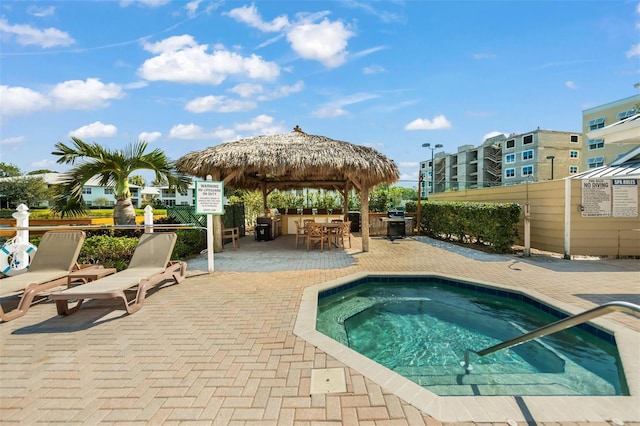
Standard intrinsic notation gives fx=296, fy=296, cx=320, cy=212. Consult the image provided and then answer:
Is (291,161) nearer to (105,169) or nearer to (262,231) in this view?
(262,231)

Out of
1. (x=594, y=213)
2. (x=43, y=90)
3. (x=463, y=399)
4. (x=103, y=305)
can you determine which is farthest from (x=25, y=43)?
(x=594, y=213)

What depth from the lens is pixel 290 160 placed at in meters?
8.65

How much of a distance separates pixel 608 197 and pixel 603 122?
41.6 meters

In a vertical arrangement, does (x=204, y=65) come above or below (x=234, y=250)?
above

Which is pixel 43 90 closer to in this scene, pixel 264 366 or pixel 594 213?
pixel 264 366

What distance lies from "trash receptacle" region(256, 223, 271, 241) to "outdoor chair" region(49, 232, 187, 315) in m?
5.74

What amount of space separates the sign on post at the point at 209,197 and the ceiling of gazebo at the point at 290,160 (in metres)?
1.71

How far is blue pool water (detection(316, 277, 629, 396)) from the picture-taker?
291 centimetres

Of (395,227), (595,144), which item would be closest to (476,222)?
(395,227)

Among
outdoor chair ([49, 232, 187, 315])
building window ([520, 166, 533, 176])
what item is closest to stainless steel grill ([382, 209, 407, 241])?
outdoor chair ([49, 232, 187, 315])

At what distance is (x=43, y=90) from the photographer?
24.6 feet

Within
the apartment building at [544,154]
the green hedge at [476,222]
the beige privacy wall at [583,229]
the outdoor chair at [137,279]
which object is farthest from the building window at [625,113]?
the outdoor chair at [137,279]

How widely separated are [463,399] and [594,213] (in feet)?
27.6

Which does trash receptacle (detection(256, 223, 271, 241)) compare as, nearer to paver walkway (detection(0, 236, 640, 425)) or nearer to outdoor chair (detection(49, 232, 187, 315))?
outdoor chair (detection(49, 232, 187, 315))
